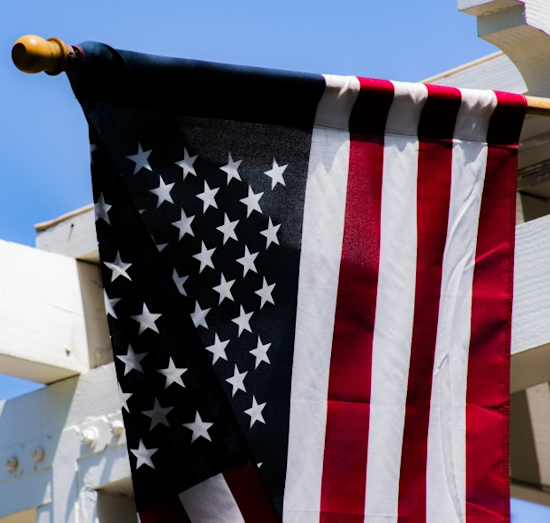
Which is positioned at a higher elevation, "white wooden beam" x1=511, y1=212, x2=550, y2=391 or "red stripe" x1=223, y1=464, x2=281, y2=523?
"white wooden beam" x1=511, y1=212, x2=550, y2=391

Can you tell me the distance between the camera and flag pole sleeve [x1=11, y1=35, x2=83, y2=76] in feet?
17.2

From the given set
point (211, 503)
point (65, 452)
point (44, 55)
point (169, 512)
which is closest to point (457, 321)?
point (211, 503)

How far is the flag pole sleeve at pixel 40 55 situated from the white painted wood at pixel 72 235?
12.5ft

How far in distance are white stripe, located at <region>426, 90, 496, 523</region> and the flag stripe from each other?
4cm

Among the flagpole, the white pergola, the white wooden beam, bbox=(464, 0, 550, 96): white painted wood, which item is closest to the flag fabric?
the flagpole

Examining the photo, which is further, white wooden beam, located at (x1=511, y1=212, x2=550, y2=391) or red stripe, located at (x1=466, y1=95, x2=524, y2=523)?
white wooden beam, located at (x1=511, y1=212, x2=550, y2=391)

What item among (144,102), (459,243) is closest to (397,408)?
(459,243)

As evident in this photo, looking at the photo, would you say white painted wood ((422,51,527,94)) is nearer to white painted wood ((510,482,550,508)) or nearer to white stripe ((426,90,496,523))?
white stripe ((426,90,496,523))

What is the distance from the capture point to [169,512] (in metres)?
5.68

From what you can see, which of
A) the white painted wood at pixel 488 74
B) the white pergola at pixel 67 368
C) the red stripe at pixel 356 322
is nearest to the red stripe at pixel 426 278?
the red stripe at pixel 356 322

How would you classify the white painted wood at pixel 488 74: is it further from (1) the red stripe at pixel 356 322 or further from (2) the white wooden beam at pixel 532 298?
(1) the red stripe at pixel 356 322

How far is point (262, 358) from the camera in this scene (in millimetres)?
5727

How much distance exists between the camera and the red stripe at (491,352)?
6.03m

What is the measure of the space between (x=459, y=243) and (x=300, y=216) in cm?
75
